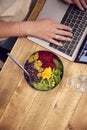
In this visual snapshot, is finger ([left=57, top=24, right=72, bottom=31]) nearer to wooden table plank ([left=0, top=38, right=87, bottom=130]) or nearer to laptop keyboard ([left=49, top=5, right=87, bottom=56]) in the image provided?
laptop keyboard ([left=49, top=5, right=87, bottom=56])

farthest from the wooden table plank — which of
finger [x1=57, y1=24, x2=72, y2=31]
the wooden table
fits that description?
finger [x1=57, y1=24, x2=72, y2=31]

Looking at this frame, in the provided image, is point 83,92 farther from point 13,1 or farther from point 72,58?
point 13,1

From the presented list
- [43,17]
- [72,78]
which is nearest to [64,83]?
[72,78]

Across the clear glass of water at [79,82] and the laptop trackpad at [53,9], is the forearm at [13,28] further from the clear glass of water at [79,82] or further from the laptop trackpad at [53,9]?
the clear glass of water at [79,82]

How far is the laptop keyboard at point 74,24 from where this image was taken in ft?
3.76

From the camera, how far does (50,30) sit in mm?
1209

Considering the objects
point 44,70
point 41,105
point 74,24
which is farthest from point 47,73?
point 74,24

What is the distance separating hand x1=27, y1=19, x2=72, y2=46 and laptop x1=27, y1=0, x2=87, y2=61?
17 millimetres

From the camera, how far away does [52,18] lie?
4.06ft

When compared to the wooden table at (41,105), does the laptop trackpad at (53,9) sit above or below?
above

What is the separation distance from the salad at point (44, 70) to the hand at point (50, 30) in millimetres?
69

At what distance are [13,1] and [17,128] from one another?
0.49 meters

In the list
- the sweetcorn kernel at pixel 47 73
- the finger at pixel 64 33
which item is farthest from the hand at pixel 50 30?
the sweetcorn kernel at pixel 47 73

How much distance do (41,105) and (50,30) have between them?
0.30m
